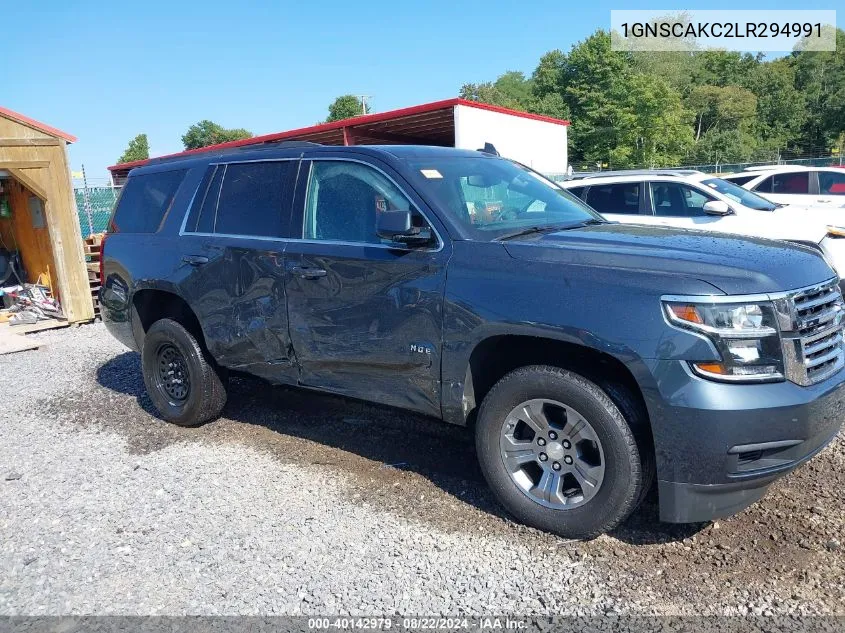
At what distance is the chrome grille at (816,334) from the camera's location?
2.86 m

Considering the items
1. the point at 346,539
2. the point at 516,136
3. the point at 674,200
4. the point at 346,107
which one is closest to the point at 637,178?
the point at 674,200

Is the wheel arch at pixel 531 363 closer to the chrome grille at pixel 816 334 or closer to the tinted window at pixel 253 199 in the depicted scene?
the chrome grille at pixel 816 334

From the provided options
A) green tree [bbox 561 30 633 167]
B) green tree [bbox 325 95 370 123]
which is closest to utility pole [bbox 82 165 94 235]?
green tree [bbox 561 30 633 167]

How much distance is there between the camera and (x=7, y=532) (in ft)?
12.3

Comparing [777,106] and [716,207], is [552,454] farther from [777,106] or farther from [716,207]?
[777,106]

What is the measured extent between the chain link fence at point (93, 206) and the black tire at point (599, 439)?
38.7 feet

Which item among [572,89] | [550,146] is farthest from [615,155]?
[550,146]

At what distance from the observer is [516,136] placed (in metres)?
22.4

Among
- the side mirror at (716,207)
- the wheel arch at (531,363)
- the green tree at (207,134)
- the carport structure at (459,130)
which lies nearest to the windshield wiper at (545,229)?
the wheel arch at (531,363)

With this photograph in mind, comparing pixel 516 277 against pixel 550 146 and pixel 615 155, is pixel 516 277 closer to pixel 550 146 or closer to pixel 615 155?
pixel 550 146

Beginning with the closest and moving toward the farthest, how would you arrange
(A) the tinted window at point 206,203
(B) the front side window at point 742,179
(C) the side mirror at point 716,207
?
(A) the tinted window at point 206,203
(C) the side mirror at point 716,207
(B) the front side window at point 742,179

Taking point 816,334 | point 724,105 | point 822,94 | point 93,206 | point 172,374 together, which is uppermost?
point 724,105

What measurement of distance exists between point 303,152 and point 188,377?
1.99 m

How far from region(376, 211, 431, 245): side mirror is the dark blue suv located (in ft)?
0.04
